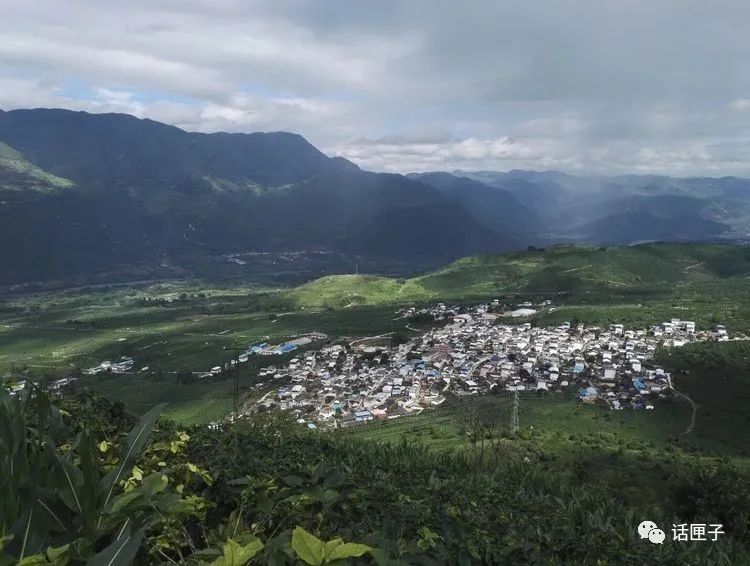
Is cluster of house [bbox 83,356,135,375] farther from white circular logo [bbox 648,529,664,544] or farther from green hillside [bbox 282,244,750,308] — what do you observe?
white circular logo [bbox 648,529,664,544]

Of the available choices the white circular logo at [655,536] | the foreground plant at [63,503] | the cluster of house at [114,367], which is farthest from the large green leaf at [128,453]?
the cluster of house at [114,367]

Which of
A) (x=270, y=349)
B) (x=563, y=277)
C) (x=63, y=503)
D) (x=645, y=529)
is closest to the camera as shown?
(x=63, y=503)

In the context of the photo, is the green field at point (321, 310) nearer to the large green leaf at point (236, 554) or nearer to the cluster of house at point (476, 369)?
the cluster of house at point (476, 369)

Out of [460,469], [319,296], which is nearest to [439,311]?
[319,296]

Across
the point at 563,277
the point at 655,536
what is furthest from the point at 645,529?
the point at 563,277

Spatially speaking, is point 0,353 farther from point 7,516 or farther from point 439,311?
point 7,516

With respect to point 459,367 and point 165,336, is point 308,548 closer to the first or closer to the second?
point 459,367
